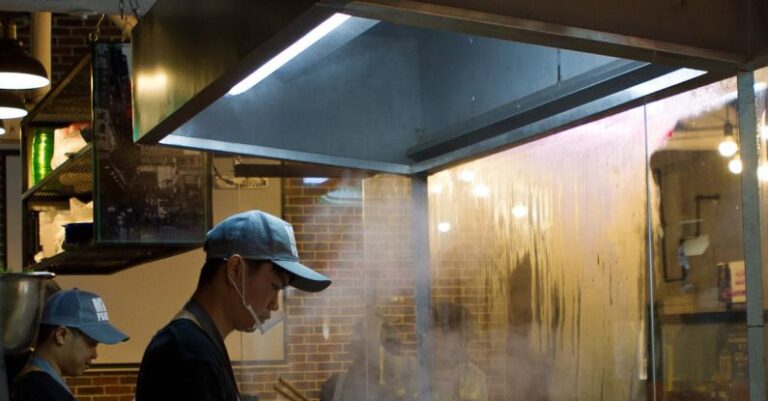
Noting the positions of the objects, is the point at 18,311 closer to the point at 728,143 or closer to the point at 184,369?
the point at 184,369

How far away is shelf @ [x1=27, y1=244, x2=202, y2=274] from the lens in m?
5.61

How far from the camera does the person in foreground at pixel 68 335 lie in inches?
185

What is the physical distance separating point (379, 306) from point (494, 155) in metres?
1.08

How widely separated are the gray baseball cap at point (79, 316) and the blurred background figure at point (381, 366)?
3.74 feet

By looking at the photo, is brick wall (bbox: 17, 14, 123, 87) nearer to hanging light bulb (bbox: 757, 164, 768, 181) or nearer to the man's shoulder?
the man's shoulder

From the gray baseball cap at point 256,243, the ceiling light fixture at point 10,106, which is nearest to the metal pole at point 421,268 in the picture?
Answer: the gray baseball cap at point 256,243

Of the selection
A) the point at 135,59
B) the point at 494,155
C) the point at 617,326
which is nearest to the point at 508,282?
the point at 494,155

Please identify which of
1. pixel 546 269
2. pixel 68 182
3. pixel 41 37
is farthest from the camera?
pixel 41 37

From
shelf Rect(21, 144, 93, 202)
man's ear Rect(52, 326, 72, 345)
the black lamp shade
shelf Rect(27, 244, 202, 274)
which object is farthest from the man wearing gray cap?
the black lamp shade

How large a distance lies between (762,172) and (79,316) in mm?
3346

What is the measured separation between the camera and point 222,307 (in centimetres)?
289

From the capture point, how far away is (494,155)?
3627 millimetres

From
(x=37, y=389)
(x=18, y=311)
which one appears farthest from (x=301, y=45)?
(x=37, y=389)

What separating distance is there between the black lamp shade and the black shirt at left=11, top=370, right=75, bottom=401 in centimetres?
210
